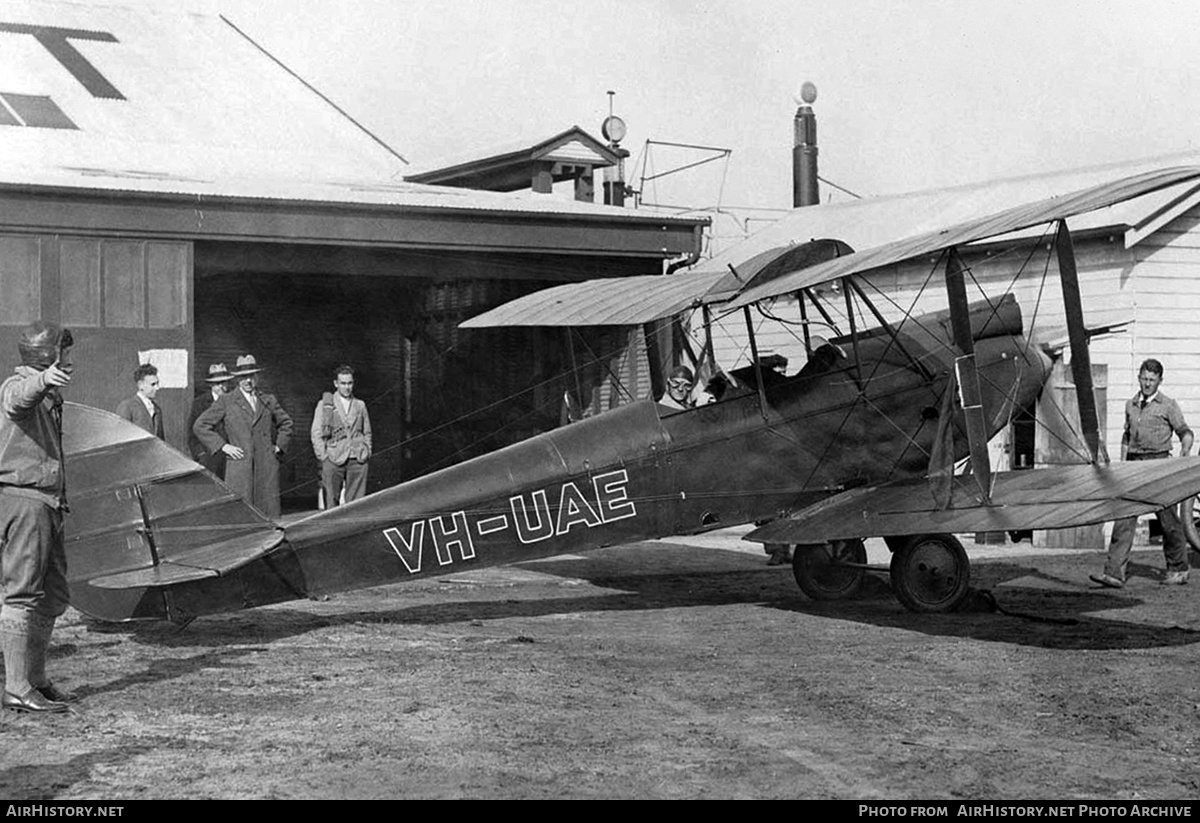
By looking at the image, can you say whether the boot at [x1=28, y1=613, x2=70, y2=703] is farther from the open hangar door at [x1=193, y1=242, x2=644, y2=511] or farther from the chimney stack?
the chimney stack

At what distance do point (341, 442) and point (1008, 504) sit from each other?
23.7 ft

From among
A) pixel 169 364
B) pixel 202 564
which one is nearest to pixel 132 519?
pixel 202 564

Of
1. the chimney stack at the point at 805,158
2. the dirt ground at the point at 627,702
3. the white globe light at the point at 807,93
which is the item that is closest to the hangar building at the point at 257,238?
the dirt ground at the point at 627,702

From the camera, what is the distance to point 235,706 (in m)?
6.63

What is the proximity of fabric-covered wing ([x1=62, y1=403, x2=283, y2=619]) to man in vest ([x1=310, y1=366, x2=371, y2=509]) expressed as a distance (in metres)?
5.67

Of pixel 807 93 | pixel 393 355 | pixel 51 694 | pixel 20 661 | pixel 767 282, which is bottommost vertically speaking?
pixel 51 694

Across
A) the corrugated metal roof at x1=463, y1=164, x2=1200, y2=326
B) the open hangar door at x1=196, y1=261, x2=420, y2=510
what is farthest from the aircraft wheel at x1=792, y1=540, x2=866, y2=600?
the open hangar door at x1=196, y1=261, x2=420, y2=510

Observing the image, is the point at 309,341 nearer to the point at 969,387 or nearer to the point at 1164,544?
the point at 1164,544

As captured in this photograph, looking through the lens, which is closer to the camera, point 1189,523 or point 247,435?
point 1189,523

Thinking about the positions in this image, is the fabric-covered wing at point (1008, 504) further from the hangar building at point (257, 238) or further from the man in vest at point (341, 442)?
the man in vest at point (341, 442)

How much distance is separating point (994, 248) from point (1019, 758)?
38.5 feet

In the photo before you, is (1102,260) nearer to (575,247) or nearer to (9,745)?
(575,247)

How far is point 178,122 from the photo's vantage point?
63.1ft

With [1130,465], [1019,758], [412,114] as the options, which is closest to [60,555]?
[1019,758]
